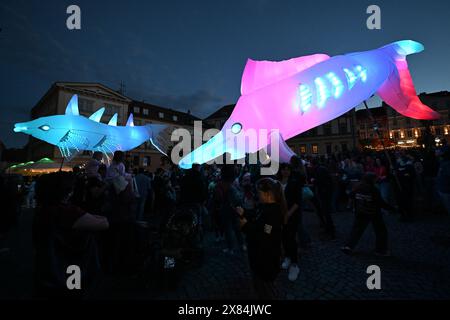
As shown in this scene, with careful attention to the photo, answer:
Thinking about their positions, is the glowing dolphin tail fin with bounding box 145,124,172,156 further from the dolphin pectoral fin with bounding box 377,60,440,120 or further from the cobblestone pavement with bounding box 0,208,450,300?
the dolphin pectoral fin with bounding box 377,60,440,120

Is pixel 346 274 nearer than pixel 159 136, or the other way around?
pixel 346 274

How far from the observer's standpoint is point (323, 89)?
5.21 meters

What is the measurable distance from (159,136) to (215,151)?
791 centimetres

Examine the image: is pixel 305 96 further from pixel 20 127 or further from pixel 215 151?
pixel 20 127

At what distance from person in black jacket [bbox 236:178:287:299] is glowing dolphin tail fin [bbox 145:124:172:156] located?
11034 mm

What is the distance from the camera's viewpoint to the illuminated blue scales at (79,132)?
7364mm

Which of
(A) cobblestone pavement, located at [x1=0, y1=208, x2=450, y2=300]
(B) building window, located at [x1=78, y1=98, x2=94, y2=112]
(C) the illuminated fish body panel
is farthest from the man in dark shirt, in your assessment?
(B) building window, located at [x1=78, y1=98, x2=94, y2=112]

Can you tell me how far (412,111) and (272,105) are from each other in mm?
5556

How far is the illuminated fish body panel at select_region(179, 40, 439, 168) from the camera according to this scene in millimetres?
5242

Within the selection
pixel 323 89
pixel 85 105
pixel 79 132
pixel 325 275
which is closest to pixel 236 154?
pixel 323 89

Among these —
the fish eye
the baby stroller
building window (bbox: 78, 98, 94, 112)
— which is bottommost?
the baby stroller
